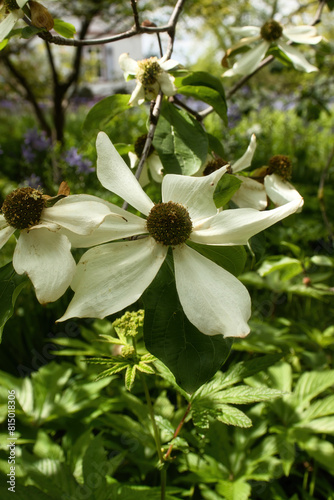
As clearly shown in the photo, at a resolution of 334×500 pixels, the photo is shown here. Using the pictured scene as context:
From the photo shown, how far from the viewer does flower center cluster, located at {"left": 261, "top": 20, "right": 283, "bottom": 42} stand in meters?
0.78

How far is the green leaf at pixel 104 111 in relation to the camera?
640 mm

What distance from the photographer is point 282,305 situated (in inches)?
63.9

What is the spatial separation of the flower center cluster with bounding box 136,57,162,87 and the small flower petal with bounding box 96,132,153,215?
0.18m

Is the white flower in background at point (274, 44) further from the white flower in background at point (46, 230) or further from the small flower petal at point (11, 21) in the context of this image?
the white flower in background at point (46, 230)

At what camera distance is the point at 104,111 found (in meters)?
0.66

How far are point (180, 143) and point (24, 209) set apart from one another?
0.23m

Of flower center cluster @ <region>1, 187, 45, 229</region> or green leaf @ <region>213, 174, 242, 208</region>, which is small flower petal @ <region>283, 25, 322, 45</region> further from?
flower center cluster @ <region>1, 187, 45, 229</region>

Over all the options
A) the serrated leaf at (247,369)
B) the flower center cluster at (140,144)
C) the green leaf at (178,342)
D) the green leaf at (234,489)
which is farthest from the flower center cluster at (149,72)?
the green leaf at (234,489)

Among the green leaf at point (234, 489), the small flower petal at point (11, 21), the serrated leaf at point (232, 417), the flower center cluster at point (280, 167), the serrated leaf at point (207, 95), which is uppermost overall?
the small flower petal at point (11, 21)

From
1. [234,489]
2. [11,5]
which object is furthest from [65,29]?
[234,489]

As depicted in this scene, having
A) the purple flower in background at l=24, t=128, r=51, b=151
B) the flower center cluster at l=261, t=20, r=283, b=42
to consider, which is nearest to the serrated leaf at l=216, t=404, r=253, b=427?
the flower center cluster at l=261, t=20, r=283, b=42

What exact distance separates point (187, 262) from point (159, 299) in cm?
5

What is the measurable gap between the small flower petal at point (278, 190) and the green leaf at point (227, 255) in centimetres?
15

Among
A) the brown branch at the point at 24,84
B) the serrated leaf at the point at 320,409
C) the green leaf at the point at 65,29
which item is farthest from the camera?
the brown branch at the point at 24,84
